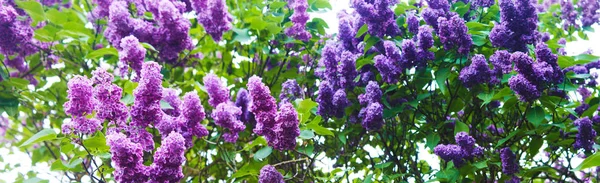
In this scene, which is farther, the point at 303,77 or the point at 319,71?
the point at 303,77

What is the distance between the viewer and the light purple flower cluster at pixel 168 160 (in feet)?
6.01

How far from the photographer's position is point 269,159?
3131 millimetres

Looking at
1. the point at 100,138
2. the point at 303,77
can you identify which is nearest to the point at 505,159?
the point at 303,77

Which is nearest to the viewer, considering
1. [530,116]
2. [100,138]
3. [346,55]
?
[100,138]

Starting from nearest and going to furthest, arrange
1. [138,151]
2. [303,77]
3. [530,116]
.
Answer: [138,151] → [530,116] → [303,77]

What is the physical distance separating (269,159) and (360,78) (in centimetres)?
79

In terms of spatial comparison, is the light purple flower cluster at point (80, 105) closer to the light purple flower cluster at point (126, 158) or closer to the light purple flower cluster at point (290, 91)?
the light purple flower cluster at point (126, 158)

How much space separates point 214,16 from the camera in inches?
108

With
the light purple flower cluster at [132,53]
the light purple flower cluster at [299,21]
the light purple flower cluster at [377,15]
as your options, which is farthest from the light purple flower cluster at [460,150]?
the light purple flower cluster at [132,53]

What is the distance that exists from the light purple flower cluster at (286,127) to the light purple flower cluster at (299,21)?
3.41 ft

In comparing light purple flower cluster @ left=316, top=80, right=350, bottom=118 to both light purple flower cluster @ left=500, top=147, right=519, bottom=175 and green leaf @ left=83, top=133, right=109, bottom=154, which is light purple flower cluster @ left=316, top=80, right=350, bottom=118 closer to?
light purple flower cluster @ left=500, top=147, right=519, bottom=175

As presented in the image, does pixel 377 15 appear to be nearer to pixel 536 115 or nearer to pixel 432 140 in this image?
pixel 432 140

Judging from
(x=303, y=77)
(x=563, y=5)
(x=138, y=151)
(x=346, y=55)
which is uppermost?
(x=563, y=5)

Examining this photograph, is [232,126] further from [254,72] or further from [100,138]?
[254,72]
